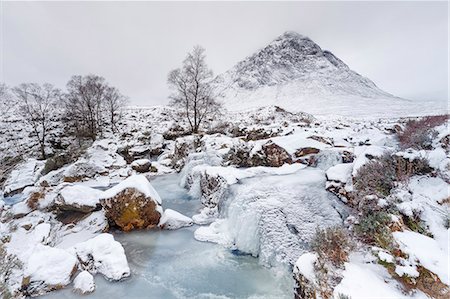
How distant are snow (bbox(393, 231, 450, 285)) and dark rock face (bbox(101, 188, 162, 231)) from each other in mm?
7545

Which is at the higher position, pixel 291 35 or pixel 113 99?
pixel 291 35

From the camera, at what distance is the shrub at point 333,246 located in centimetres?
419

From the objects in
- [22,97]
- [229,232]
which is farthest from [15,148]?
[229,232]

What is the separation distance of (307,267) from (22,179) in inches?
726

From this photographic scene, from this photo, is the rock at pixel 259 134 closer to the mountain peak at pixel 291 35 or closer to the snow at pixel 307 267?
the snow at pixel 307 267

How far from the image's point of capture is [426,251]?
12.3ft

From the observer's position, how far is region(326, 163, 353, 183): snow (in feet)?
24.7

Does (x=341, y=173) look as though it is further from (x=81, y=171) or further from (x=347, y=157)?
(x=81, y=171)

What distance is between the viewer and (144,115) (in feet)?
126

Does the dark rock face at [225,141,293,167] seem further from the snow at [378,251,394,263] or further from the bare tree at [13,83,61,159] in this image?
the bare tree at [13,83,61,159]

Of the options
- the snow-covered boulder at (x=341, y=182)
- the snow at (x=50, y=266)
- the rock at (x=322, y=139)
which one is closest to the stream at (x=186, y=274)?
the snow at (x=50, y=266)

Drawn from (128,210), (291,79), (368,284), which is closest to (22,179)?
(128,210)

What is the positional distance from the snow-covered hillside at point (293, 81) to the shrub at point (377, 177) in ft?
135

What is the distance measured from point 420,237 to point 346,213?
8.21 feet
